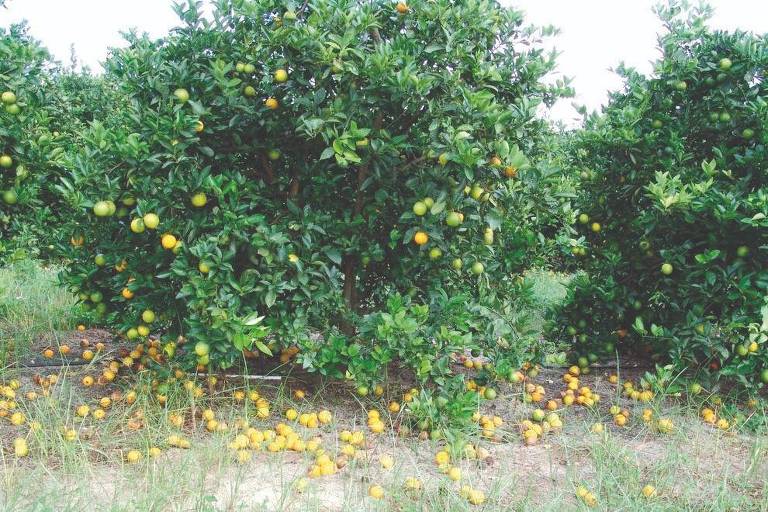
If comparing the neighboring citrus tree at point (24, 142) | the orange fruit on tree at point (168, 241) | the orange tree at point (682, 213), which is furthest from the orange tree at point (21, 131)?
the orange tree at point (682, 213)

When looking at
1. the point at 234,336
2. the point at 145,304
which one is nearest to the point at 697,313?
the point at 234,336

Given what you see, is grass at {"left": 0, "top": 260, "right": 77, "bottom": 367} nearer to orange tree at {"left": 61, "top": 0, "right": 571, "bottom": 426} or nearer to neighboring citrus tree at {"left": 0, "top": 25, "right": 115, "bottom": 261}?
neighboring citrus tree at {"left": 0, "top": 25, "right": 115, "bottom": 261}

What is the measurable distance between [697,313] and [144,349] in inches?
125

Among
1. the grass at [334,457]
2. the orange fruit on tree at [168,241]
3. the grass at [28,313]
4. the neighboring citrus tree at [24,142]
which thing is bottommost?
the grass at [334,457]

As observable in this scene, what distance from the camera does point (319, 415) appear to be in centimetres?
341

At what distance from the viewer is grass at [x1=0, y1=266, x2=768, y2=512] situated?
2648 millimetres

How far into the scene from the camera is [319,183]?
356 centimetres

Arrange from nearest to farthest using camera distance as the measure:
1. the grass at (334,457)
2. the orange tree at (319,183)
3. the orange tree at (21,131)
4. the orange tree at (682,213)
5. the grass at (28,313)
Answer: the grass at (334,457)
the orange tree at (319,183)
the orange tree at (21,131)
the orange tree at (682,213)
the grass at (28,313)

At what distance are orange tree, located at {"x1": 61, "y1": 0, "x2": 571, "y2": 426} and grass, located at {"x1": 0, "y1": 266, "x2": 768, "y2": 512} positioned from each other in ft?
1.09

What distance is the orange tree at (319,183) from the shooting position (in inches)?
121

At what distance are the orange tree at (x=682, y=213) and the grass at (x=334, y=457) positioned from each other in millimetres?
477

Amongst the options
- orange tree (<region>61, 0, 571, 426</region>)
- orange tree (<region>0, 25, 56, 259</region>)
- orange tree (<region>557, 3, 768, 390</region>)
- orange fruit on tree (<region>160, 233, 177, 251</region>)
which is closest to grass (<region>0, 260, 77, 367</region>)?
orange tree (<region>0, 25, 56, 259</region>)

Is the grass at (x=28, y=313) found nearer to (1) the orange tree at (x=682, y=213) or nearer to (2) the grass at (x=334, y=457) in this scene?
(2) the grass at (x=334, y=457)

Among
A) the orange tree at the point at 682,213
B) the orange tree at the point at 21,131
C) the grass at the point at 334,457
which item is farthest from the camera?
the orange tree at the point at 682,213
